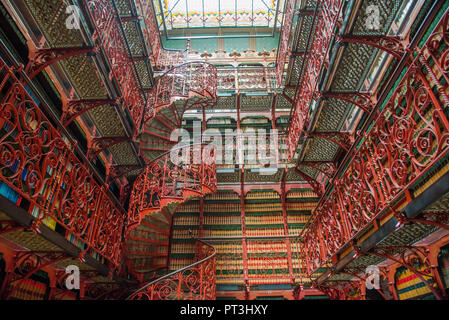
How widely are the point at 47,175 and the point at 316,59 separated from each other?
14.7 feet

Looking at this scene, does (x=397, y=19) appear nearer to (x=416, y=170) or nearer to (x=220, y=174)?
(x=416, y=170)

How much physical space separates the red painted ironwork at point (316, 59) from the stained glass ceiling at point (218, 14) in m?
5.33

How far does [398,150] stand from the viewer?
220 centimetres

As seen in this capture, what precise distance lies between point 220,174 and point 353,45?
433cm

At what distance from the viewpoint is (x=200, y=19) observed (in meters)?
9.85

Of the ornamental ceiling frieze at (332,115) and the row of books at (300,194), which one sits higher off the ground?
the ornamental ceiling frieze at (332,115)

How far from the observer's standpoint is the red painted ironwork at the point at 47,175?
214 centimetres

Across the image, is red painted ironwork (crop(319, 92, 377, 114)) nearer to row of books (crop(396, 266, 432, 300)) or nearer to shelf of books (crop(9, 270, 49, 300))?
row of books (crop(396, 266, 432, 300))

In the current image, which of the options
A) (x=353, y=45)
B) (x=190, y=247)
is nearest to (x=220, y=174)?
(x=190, y=247)

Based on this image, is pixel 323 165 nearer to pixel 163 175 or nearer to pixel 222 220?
pixel 222 220

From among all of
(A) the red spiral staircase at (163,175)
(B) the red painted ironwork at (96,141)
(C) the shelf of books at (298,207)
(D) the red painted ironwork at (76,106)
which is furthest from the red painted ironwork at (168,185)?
(C) the shelf of books at (298,207)

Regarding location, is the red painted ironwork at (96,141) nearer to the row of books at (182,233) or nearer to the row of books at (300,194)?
the row of books at (182,233)

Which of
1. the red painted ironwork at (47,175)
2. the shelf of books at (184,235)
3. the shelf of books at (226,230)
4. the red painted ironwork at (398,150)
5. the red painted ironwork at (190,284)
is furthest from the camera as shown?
the shelf of books at (184,235)

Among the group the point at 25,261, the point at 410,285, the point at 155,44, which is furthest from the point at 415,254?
the point at 155,44
